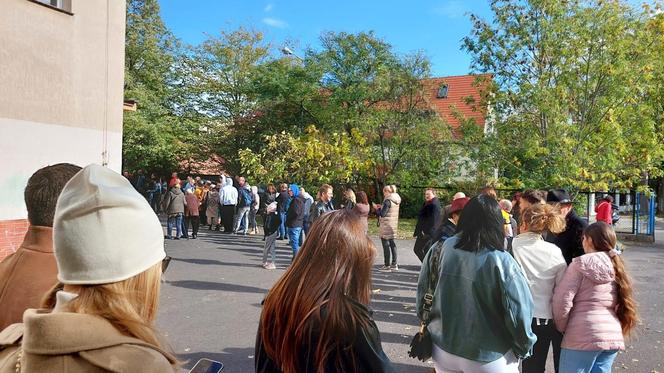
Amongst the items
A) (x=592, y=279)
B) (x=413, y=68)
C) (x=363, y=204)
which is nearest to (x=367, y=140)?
(x=413, y=68)

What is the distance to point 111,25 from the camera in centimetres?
959

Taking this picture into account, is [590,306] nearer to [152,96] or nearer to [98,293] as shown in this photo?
[98,293]

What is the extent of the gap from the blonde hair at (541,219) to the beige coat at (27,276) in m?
3.38

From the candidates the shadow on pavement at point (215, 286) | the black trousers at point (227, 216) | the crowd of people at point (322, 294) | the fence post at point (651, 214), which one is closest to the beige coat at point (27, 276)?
the crowd of people at point (322, 294)

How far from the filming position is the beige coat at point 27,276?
1.99m

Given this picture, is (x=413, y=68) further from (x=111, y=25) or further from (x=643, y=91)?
(x=111, y=25)

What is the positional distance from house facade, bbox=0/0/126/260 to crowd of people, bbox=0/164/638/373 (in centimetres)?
694

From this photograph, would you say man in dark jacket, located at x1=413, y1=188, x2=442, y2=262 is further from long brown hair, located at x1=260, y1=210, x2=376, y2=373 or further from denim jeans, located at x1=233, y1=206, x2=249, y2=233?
denim jeans, located at x1=233, y1=206, x2=249, y2=233

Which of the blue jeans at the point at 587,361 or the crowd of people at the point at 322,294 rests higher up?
the crowd of people at the point at 322,294

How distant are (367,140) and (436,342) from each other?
2081cm

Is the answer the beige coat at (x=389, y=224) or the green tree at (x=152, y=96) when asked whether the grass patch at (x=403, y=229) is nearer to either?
the beige coat at (x=389, y=224)

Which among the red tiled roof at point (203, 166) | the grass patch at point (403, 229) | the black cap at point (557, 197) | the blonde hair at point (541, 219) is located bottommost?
the grass patch at point (403, 229)

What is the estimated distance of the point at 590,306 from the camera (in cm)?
360

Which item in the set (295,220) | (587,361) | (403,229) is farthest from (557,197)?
(403,229)
